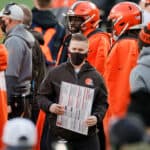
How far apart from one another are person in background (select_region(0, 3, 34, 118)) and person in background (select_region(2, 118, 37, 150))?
14.2ft

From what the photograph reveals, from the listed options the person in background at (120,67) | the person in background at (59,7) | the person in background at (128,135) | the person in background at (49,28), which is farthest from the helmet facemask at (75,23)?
the person in background at (128,135)

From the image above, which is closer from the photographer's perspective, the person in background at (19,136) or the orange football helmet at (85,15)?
the person in background at (19,136)

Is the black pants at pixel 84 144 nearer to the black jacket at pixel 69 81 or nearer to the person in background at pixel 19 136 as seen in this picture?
the black jacket at pixel 69 81

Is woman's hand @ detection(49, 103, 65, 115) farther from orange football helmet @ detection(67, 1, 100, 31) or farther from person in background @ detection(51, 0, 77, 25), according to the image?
person in background @ detection(51, 0, 77, 25)

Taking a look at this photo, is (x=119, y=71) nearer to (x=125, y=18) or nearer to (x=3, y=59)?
(x=125, y=18)

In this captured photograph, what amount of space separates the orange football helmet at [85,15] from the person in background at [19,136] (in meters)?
4.80

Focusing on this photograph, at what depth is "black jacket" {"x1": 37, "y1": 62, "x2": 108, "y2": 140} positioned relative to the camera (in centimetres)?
673

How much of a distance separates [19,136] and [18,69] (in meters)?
4.52

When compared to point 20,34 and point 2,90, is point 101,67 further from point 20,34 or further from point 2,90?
point 2,90

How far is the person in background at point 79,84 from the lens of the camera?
22.0ft

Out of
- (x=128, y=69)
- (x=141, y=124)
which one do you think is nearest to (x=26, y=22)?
(x=128, y=69)

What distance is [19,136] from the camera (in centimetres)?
344

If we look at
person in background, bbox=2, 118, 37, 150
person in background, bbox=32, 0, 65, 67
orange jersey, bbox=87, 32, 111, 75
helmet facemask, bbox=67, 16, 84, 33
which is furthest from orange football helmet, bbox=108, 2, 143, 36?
person in background, bbox=2, 118, 37, 150

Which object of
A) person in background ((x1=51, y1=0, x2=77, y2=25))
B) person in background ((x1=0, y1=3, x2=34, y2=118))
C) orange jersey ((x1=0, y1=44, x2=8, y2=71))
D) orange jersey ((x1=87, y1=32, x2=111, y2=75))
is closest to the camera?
orange jersey ((x1=0, y1=44, x2=8, y2=71))
